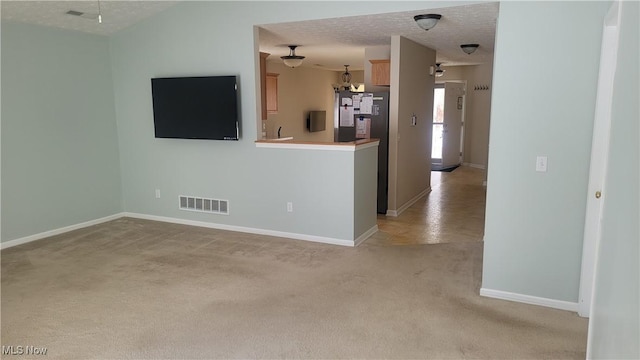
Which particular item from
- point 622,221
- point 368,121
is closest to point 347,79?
point 368,121

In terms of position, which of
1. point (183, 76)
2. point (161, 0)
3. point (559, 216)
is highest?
point (161, 0)

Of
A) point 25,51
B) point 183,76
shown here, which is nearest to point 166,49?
point 183,76

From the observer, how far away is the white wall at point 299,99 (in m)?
9.23

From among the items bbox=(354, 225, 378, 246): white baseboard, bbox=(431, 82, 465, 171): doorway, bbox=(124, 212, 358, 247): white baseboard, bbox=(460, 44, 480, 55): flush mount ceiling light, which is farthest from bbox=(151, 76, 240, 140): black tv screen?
bbox=(431, 82, 465, 171): doorway

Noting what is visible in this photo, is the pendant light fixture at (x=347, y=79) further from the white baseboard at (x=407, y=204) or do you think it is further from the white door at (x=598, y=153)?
the white door at (x=598, y=153)

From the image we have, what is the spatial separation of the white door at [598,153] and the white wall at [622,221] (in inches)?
66.1

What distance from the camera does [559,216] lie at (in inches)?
125

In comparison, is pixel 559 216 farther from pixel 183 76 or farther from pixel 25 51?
pixel 25 51

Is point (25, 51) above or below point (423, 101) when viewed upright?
above

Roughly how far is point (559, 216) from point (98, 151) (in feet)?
16.6

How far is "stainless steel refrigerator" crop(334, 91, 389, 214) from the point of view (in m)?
5.89

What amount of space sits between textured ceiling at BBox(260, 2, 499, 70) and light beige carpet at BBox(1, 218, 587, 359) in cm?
229

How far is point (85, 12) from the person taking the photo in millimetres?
4578

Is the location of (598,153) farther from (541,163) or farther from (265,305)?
(265,305)
